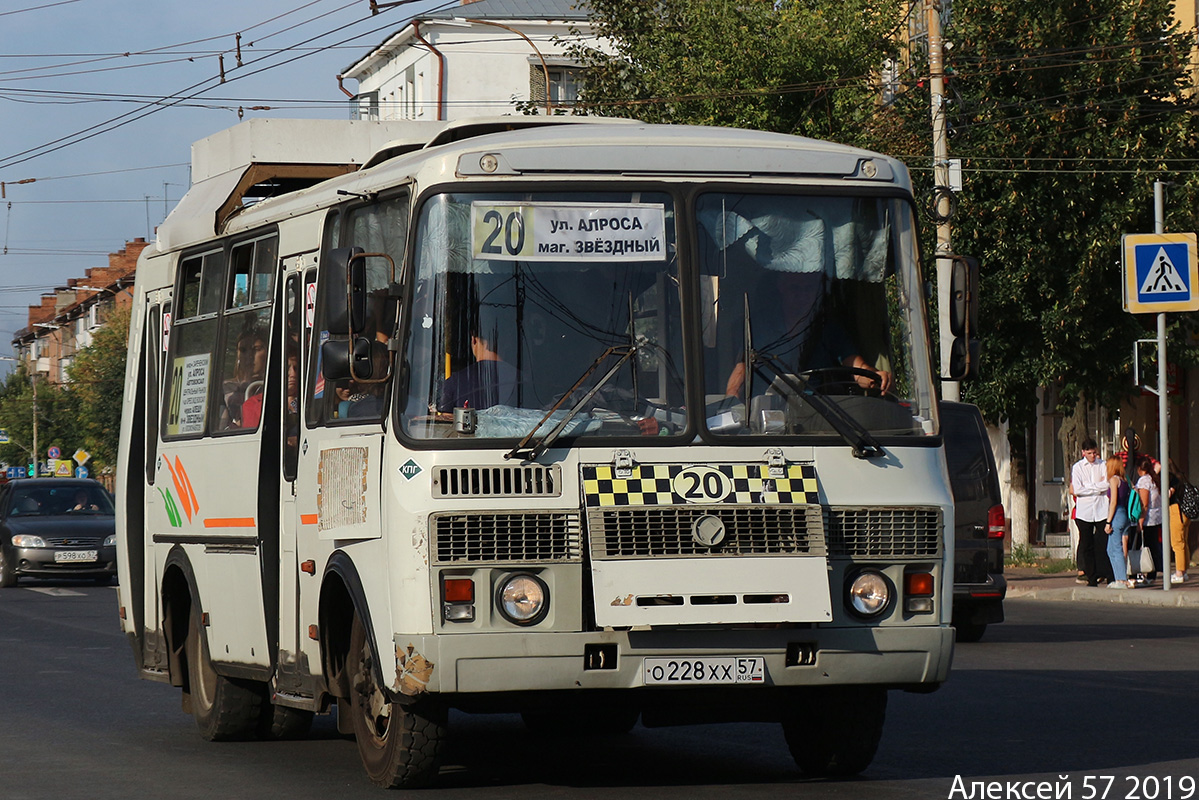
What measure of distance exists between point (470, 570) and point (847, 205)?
91.9 inches

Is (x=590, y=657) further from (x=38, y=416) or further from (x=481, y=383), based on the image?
(x=38, y=416)

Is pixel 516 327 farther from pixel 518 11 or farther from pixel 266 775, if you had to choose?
pixel 518 11

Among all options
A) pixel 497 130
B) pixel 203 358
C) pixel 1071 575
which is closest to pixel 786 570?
pixel 497 130

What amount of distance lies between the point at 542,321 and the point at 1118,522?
17495 millimetres

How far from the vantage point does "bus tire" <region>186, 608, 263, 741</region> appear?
1142cm

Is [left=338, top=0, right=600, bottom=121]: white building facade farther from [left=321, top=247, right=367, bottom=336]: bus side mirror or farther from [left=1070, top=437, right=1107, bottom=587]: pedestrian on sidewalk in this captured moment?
[left=321, top=247, right=367, bottom=336]: bus side mirror

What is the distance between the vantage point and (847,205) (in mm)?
9086

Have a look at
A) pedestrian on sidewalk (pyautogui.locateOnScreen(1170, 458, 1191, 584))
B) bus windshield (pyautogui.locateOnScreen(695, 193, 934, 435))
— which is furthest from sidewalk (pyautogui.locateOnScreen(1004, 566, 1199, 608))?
bus windshield (pyautogui.locateOnScreen(695, 193, 934, 435))

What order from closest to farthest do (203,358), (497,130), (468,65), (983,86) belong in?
1. (497,130)
2. (203,358)
3. (983,86)
4. (468,65)

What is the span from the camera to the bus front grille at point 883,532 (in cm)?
867

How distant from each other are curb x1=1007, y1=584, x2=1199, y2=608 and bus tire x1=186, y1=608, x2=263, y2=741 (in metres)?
13.9

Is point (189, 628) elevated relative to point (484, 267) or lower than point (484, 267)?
lower

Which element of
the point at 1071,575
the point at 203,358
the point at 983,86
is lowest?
the point at 1071,575

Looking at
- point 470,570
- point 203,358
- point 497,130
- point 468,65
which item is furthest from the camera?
point 468,65
